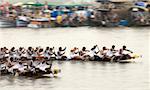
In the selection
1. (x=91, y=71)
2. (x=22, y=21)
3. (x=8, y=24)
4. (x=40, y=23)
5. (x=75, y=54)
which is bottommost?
(x=8, y=24)

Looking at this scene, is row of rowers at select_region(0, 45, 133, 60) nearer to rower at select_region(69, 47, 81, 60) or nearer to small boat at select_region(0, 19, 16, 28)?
rower at select_region(69, 47, 81, 60)

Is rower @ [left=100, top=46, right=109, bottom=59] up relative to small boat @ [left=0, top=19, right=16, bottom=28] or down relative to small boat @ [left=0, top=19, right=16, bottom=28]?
up

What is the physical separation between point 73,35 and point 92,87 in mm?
32838

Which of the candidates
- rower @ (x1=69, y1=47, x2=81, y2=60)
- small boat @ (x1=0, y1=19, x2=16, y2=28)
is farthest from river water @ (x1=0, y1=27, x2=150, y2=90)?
small boat @ (x1=0, y1=19, x2=16, y2=28)

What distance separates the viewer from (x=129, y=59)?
43.9 meters

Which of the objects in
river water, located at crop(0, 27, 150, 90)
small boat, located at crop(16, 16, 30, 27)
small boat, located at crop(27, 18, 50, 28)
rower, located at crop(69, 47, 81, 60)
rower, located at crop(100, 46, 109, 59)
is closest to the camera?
river water, located at crop(0, 27, 150, 90)

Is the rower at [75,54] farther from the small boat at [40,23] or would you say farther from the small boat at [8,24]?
the small boat at [8,24]

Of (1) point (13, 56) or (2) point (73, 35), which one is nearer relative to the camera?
(1) point (13, 56)

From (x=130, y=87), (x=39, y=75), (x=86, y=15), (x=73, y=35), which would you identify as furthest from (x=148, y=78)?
(x=86, y=15)

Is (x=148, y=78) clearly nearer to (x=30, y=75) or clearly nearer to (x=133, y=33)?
(x=30, y=75)

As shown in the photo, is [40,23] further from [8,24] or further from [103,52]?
[103,52]

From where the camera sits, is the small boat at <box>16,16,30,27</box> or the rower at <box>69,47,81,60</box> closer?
the rower at <box>69,47,81,60</box>

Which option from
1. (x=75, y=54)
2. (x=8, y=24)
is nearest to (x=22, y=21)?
(x=8, y=24)

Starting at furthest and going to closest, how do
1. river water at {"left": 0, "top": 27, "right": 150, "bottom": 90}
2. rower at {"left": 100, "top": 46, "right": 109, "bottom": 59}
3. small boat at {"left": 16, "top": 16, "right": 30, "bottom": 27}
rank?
small boat at {"left": 16, "top": 16, "right": 30, "bottom": 27}, rower at {"left": 100, "top": 46, "right": 109, "bottom": 59}, river water at {"left": 0, "top": 27, "right": 150, "bottom": 90}
